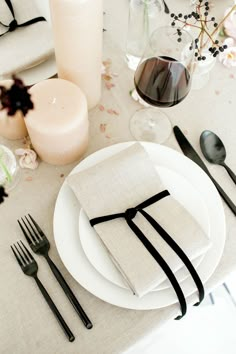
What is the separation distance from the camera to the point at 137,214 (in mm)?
535

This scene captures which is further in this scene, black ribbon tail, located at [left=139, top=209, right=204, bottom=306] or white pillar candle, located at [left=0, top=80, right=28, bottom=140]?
white pillar candle, located at [left=0, top=80, right=28, bottom=140]

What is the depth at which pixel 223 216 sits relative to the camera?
58cm

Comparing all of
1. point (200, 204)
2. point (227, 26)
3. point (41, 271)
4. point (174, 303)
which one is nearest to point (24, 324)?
point (41, 271)

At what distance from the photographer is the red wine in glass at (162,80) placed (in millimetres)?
571

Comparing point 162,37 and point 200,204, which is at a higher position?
point 162,37

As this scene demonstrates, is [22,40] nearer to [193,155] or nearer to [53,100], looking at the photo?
[53,100]

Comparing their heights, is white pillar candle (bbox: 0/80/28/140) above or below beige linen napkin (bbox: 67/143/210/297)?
above

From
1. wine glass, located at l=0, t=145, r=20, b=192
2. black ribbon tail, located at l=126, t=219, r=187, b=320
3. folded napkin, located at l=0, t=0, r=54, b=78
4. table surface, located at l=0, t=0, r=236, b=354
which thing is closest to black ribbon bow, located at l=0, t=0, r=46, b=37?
folded napkin, located at l=0, t=0, r=54, b=78

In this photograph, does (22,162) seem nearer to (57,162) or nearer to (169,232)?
(57,162)

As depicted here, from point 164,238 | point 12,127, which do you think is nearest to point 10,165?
point 12,127

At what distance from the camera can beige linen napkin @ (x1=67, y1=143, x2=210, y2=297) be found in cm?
50

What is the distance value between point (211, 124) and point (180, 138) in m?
0.08

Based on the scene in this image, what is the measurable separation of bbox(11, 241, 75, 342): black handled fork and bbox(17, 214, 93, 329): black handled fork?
1cm

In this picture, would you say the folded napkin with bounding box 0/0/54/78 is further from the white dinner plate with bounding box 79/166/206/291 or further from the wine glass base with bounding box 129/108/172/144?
the white dinner plate with bounding box 79/166/206/291
